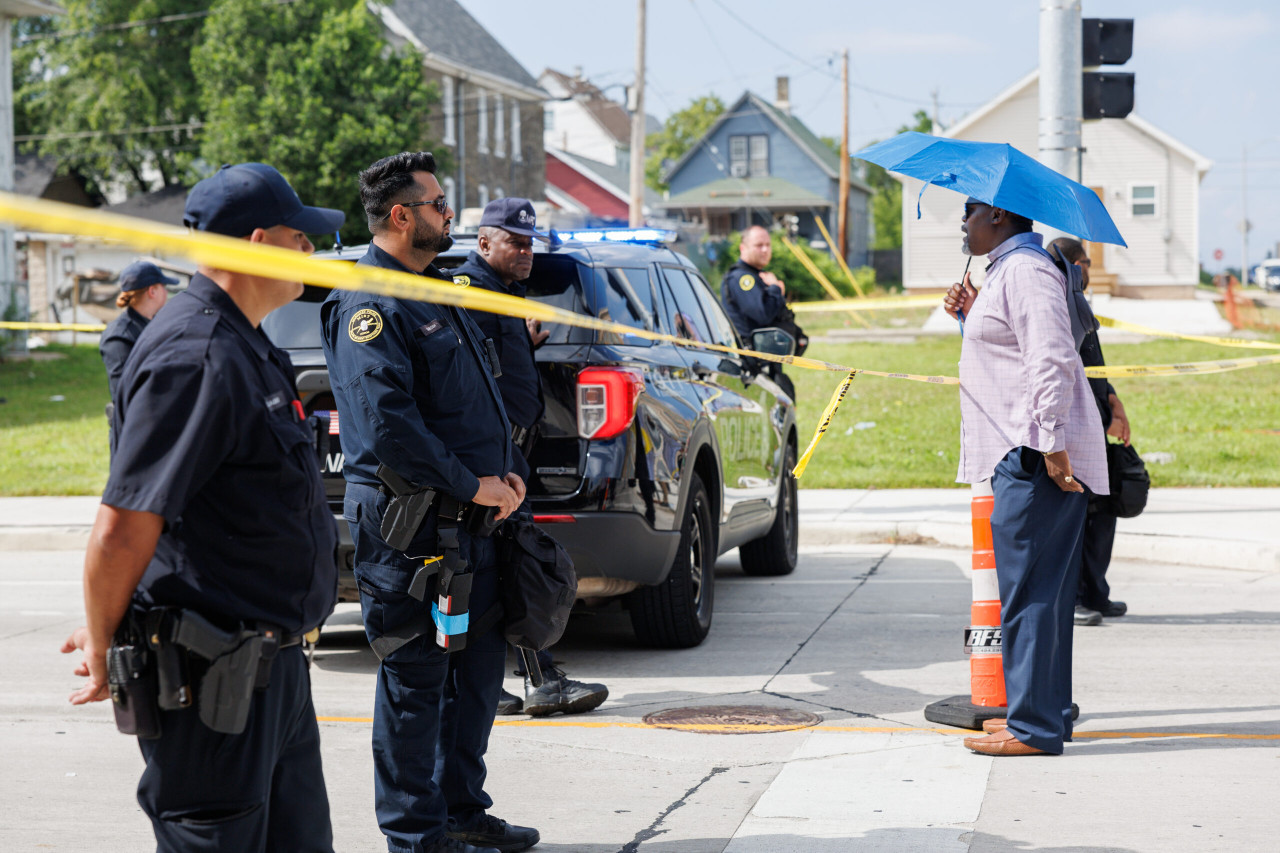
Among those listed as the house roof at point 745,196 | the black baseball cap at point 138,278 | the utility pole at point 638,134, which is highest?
the house roof at point 745,196

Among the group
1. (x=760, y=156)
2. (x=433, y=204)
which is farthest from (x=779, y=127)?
(x=433, y=204)

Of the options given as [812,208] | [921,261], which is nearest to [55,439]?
[921,261]

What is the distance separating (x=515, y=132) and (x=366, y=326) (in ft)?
165

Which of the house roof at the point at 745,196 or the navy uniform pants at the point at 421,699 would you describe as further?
the house roof at the point at 745,196

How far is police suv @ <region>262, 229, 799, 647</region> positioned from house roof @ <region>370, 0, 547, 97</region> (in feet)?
125

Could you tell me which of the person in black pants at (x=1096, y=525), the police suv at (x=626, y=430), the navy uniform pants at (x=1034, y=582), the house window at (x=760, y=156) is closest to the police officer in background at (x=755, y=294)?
the police suv at (x=626, y=430)

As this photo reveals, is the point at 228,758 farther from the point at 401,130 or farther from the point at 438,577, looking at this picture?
the point at 401,130

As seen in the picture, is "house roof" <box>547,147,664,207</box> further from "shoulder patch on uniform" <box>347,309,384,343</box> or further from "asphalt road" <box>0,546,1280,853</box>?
"shoulder patch on uniform" <box>347,309,384,343</box>

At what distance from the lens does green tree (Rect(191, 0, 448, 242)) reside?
119 feet

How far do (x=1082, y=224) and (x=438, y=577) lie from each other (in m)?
2.71

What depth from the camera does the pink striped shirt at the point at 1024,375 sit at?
187 inches

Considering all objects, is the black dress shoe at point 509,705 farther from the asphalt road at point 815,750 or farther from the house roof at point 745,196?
the house roof at point 745,196

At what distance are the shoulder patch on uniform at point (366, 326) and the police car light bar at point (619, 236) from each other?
10.1 feet

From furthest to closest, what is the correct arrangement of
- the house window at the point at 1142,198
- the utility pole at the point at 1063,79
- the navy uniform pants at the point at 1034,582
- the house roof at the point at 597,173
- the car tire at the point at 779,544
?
the house roof at the point at 597,173, the house window at the point at 1142,198, the utility pole at the point at 1063,79, the car tire at the point at 779,544, the navy uniform pants at the point at 1034,582
